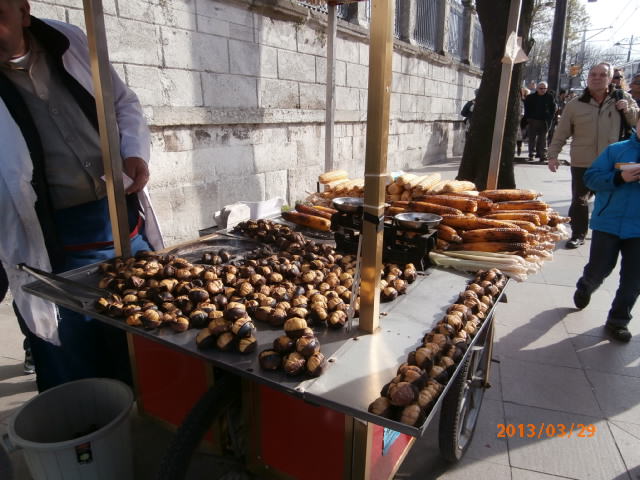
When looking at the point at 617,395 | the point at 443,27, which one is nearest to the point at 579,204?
the point at 617,395

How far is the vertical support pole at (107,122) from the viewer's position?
6.51ft

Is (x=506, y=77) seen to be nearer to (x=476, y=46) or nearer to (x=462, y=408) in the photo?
(x=462, y=408)

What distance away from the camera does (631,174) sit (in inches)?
123

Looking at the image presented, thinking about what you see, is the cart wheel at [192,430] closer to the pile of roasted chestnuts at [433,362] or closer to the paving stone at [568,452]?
the pile of roasted chestnuts at [433,362]

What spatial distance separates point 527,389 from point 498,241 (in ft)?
4.32

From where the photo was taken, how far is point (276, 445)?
6.36 feet

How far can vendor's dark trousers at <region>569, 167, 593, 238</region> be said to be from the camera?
5.50 meters

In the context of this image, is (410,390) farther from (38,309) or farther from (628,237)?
(628,237)

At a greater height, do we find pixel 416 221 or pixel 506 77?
pixel 506 77

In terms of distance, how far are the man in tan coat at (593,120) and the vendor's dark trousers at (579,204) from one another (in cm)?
1

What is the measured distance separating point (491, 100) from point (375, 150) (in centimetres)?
696

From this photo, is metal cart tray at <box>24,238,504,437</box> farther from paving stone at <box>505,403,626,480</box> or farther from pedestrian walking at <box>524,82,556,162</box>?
pedestrian walking at <box>524,82,556,162</box>

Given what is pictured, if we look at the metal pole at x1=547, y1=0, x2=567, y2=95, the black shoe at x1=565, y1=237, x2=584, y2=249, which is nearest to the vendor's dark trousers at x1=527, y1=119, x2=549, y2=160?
the metal pole at x1=547, y1=0, x2=567, y2=95

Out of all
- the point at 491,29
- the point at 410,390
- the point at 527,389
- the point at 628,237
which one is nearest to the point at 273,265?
the point at 410,390
